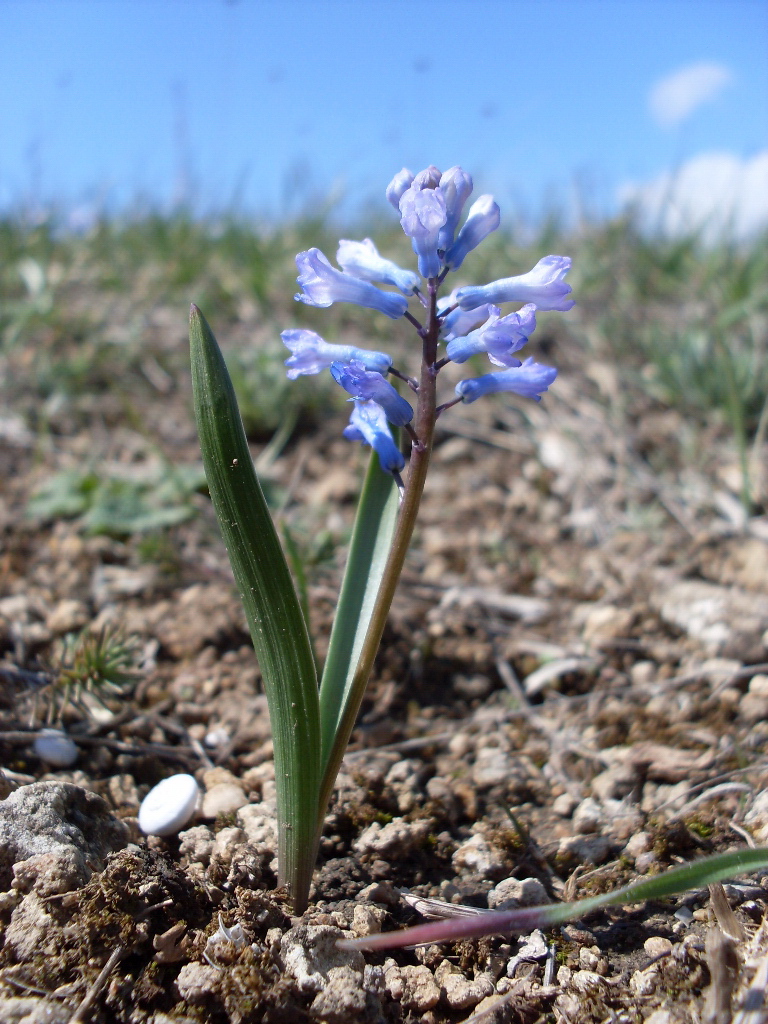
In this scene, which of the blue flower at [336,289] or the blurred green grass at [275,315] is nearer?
the blue flower at [336,289]

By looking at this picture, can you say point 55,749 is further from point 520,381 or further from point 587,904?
point 520,381

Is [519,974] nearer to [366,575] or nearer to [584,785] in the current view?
[584,785]

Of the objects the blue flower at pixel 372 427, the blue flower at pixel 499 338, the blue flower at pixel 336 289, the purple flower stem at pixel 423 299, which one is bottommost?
the blue flower at pixel 372 427

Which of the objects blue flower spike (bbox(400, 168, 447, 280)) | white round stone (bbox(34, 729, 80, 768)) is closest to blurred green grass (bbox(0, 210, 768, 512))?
white round stone (bbox(34, 729, 80, 768))

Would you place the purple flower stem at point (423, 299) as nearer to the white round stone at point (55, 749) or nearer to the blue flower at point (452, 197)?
the blue flower at point (452, 197)

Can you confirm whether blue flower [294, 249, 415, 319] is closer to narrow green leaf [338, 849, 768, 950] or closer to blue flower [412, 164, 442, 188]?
blue flower [412, 164, 442, 188]

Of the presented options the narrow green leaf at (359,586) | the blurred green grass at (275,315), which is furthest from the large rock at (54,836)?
the blurred green grass at (275,315)

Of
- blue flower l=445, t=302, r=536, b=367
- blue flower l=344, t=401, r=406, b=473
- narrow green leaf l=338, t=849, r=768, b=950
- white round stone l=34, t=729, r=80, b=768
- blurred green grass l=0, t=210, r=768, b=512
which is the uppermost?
blurred green grass l=0, t=210, r=768, b=512
